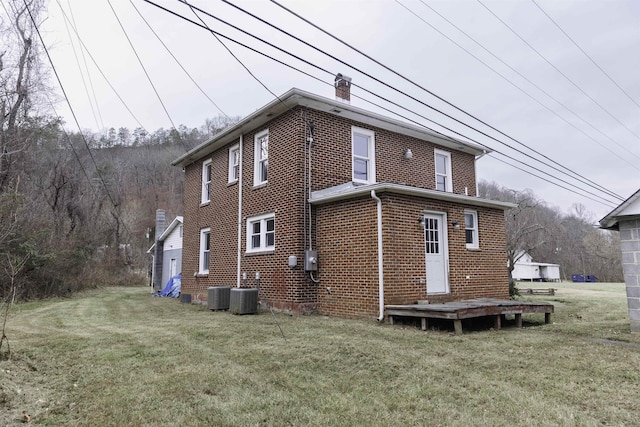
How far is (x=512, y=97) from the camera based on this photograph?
14.4 meters

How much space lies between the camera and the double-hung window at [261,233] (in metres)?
11.8

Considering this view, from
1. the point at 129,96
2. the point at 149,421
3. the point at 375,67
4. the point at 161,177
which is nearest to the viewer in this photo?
the point at 149,421

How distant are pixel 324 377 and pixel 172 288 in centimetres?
1721

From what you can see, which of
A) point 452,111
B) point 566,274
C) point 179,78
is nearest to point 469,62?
point 452,111

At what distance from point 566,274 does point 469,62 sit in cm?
6424

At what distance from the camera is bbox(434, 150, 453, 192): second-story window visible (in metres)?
14.3

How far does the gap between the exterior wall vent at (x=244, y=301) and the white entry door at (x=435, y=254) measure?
14.9 feet

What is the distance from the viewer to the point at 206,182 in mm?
15961

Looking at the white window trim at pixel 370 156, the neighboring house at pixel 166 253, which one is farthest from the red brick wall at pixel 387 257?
the neighboring house at pixel 166 253

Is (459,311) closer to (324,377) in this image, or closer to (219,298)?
(324,377)

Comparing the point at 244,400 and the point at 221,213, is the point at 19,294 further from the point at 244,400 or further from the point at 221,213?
the point at 244,400

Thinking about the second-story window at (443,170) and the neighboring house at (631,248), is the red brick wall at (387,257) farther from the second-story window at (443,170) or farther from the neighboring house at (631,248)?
the neighboring house at (631,248)

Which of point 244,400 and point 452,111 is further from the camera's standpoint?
point 452,111

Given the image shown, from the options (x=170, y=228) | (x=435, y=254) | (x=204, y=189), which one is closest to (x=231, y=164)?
(x=204, y=189)
